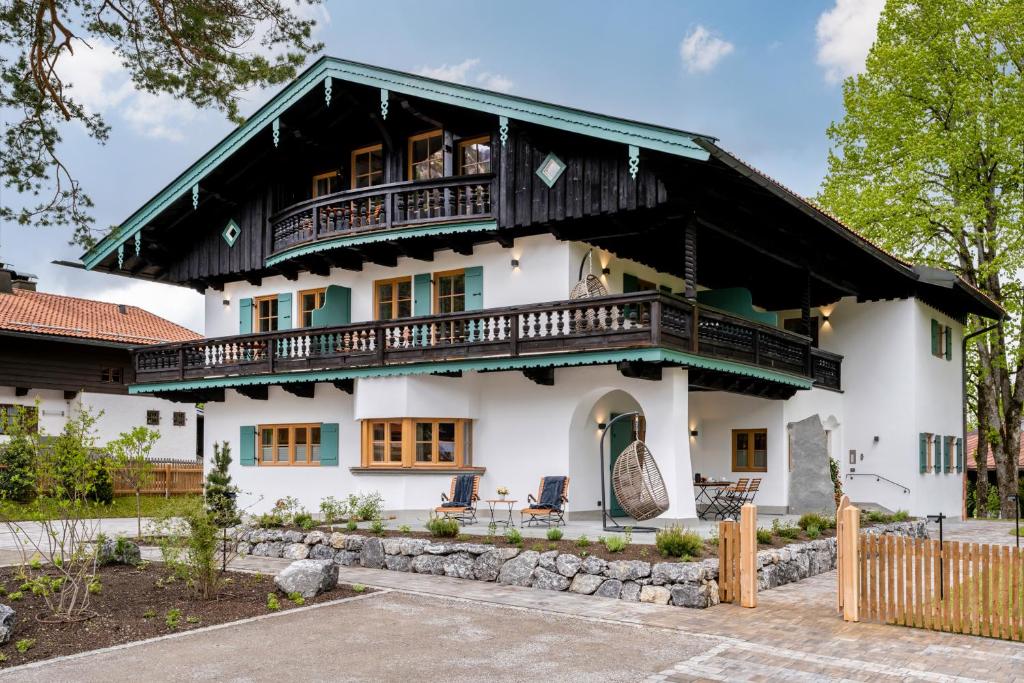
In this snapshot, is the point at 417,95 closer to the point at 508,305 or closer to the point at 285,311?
the point at 508,305

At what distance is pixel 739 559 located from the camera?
11.8 metres

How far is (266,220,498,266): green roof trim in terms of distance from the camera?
18.8 m

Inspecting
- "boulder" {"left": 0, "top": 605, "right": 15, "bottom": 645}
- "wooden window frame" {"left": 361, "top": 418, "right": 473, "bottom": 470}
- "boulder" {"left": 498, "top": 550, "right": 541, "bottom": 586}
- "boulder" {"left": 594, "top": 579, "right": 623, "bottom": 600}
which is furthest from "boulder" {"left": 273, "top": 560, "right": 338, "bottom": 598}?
"wooden window frame" {"left": 361, "top": 418, "right": 473, "bottom": 470}

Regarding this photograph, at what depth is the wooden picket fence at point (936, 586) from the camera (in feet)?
32.2

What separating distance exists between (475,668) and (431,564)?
5702mm

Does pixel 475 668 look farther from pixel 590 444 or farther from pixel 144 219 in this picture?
pixel 144 219

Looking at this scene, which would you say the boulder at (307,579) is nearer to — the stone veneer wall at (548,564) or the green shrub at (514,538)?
the stone veneer wall at (548,564)

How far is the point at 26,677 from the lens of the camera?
330 inches

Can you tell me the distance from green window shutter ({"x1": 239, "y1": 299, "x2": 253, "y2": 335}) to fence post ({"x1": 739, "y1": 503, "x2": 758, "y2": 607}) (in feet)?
50.7

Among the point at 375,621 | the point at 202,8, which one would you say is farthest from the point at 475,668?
the point at 202,8

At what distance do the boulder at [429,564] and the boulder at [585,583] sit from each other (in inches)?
91.4

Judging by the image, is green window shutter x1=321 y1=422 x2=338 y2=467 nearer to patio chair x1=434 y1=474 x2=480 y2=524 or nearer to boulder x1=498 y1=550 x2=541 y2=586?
patio chair x1=434 y1=474 x2=480 y2=524

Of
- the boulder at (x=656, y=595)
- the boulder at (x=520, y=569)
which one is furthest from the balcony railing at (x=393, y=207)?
the boulder at (x=656, y=595)

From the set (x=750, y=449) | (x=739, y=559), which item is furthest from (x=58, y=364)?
(x=739, y=559)
